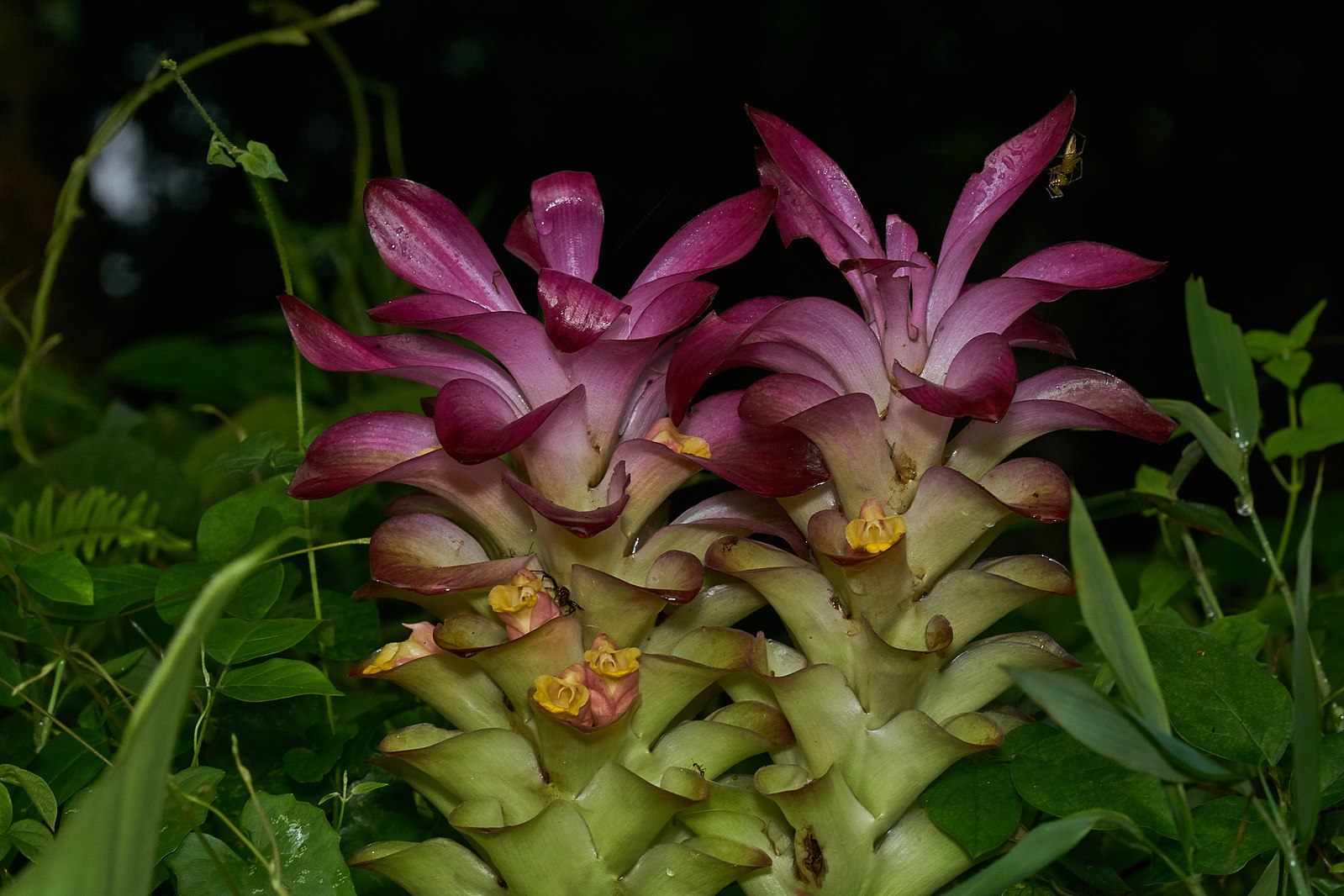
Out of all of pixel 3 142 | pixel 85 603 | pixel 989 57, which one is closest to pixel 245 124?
pixel 3 142

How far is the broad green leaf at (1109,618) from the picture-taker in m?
0.36

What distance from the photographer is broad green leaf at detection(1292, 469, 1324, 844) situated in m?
0.41

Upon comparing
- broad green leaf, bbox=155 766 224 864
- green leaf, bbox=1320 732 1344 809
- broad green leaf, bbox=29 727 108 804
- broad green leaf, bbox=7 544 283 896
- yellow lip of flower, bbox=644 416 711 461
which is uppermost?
broad green leaf, bbox=7 544 283 896

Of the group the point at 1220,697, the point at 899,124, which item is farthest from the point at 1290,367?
the point at 899,124

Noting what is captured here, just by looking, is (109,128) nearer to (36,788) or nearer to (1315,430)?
(36,788)

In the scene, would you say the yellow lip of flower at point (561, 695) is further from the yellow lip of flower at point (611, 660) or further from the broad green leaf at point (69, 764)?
the broad green leaf at point (69, 764)

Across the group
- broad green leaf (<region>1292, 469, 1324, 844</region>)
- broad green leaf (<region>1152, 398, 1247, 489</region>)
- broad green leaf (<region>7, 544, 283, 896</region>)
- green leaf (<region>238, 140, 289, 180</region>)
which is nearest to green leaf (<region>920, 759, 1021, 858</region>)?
broad green leaf (<region>1292, 469, 1324, 844</region>)

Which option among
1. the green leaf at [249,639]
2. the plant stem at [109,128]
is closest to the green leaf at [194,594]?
the green leaf at [249,639]

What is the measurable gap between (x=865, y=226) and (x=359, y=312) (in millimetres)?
878

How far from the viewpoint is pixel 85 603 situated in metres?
0.57

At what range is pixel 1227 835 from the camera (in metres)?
0.49

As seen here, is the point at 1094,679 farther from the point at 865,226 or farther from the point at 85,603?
the point at 85,603

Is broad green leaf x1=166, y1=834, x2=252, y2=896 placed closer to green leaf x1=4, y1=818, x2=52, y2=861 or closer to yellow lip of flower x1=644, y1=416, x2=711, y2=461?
green leaf x1=4, y1=818, x2=52, y2=861

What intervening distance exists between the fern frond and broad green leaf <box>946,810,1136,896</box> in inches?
22.8
